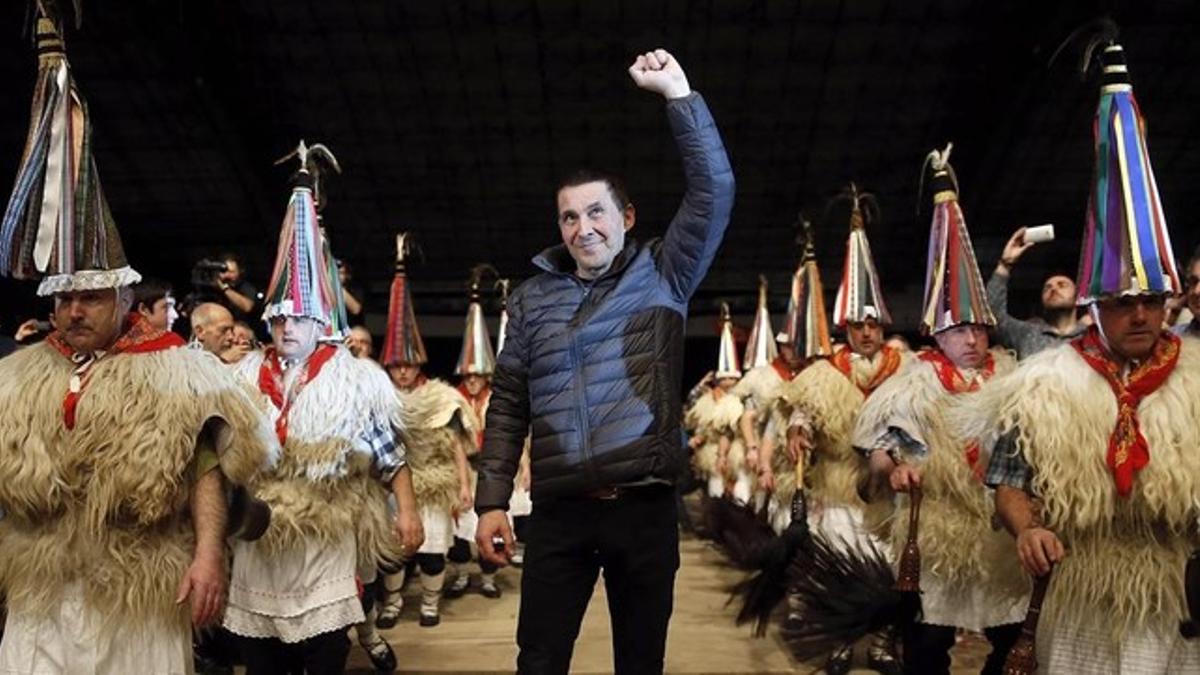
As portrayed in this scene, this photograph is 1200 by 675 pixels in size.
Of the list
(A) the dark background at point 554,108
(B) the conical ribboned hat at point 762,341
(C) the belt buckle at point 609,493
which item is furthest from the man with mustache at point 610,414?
(A) the dark background at point 554,108

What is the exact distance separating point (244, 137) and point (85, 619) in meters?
8.01

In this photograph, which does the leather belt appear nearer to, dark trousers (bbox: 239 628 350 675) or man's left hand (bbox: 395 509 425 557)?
man's left hand (bbox: 395 509 425 557)

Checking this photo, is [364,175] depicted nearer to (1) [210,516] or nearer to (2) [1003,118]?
(2) [1003,118]

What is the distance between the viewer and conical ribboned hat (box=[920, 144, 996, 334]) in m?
4.22

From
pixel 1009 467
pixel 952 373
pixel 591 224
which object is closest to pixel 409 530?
pixel 591 224

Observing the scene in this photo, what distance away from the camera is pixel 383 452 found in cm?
393

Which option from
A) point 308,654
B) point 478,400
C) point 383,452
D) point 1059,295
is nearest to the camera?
point 308,654

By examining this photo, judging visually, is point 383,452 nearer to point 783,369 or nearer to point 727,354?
point 783,369

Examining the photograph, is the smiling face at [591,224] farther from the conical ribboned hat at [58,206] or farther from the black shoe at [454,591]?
the black shoe at [454,591]

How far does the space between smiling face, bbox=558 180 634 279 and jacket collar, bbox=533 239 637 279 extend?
0.02 meters

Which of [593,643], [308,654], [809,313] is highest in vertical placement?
[809,313]

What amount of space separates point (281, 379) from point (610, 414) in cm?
182

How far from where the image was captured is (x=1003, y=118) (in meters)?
9.64

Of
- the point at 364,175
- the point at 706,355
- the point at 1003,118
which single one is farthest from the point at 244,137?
the point at 706,355
